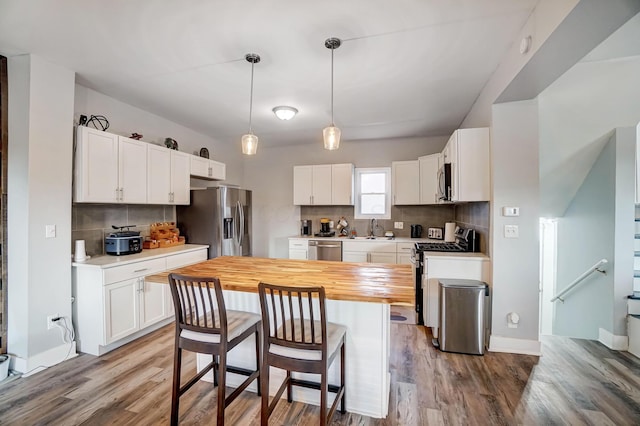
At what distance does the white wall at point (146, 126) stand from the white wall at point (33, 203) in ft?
1.59

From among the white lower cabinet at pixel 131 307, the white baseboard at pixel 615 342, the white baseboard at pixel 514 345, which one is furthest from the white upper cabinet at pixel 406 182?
the white lower cabinet at pixel 131 307

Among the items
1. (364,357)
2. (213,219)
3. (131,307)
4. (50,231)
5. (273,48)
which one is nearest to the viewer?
(364,357)

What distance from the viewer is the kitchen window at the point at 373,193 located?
16.3 feet

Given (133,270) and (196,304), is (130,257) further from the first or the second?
(196,304)

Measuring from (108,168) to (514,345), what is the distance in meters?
4.49

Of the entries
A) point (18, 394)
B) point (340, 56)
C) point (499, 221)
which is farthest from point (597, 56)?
point (18, 394)

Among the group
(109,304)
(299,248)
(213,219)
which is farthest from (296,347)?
(299,248)

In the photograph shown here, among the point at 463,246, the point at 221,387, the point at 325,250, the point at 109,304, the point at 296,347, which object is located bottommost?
the point at 221,387

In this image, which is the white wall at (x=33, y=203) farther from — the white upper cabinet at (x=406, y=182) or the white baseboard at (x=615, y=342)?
the white baseboard at (x=615, y=342)

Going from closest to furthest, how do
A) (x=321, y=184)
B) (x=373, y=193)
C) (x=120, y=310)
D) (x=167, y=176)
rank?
(x=120, y=310) → (x=167, y=176) → (x=321, y=184) → (x=373, y=193)

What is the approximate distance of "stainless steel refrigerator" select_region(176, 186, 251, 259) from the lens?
3840 millimetres

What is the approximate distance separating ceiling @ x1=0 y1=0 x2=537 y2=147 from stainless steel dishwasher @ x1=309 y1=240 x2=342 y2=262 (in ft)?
6.89

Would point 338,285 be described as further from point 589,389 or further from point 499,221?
point 589,389

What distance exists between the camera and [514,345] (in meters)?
2.65
